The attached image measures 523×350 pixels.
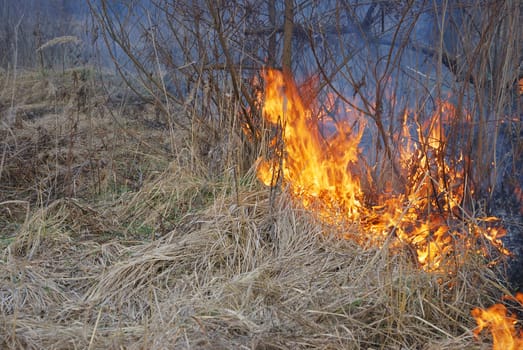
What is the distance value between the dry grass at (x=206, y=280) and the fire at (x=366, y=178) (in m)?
0.15

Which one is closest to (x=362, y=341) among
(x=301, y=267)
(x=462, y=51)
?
(x=301, y=267)

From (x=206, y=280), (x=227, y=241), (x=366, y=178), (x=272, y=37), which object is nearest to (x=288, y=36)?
(x=272, y=37)

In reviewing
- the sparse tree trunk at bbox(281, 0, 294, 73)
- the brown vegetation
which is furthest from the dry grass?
the sparse tree trunk at bbox(281, 0, 294, 73)

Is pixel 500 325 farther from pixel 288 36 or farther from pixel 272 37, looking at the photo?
pixel 272 37

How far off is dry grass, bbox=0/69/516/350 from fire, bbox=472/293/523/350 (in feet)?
0.22

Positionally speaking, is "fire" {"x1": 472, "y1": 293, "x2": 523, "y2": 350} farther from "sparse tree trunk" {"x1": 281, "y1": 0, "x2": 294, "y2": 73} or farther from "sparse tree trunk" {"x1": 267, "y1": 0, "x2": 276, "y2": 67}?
"sparse tree trunk" {"x1": 267, "y1": 0, "x2": 276, "y2": 67}

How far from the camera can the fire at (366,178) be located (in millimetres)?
3496

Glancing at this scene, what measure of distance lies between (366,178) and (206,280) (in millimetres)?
1372

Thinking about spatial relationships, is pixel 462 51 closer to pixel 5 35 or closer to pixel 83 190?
pixel 83 190

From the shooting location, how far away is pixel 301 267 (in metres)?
3.48

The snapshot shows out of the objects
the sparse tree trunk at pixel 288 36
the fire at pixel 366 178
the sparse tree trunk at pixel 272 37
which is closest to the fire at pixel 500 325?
the fire at pixel 366 178

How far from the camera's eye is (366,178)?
13.9ft

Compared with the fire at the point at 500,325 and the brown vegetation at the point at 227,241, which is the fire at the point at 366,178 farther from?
the fire at the point at 500,325

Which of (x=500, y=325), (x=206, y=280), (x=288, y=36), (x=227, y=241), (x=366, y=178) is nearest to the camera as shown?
(x=500, y=325)
